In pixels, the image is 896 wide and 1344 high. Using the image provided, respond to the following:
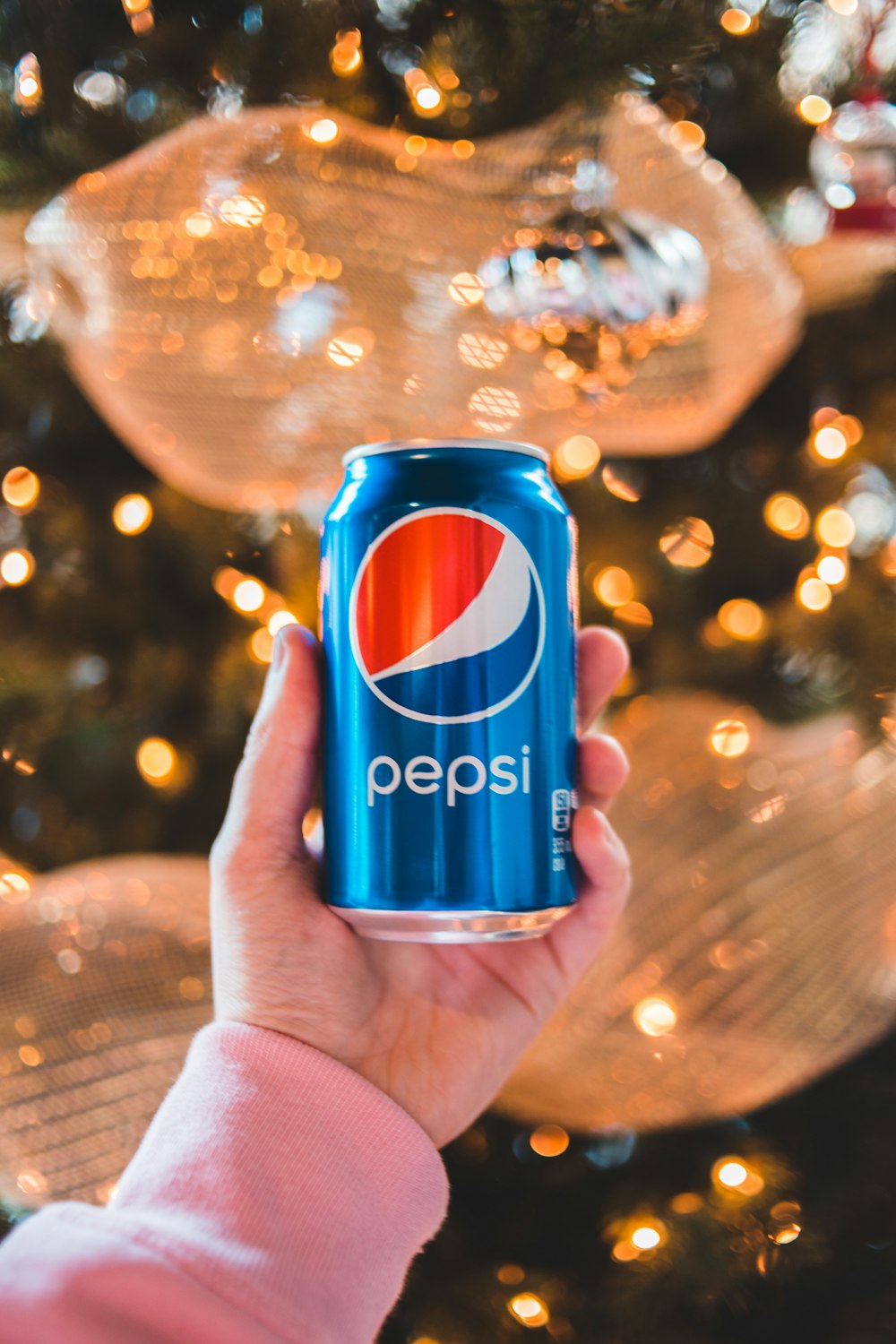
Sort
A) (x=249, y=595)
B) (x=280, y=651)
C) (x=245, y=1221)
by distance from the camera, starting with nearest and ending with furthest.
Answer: (x=245, y=1221)
(x=280, y=651)
(x=249, y=595)

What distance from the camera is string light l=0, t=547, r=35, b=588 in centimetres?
92

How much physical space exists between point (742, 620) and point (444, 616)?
1.80ft

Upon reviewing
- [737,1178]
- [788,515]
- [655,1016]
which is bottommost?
[737,1178]

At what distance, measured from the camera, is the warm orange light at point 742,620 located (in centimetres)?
98

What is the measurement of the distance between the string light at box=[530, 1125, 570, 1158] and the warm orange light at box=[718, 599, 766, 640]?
530 mm

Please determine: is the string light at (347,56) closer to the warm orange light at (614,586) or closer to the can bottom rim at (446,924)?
the warm orange light at (614,586)

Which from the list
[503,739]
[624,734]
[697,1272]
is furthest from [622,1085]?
[503,739]

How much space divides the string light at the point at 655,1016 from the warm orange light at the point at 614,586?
1.26 feet

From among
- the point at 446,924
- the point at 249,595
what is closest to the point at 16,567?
the point at 249,595

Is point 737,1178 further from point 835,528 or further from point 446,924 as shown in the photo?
point 835,528

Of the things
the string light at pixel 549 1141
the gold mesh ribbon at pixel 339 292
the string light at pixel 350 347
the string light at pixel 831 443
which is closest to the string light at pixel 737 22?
the gold mesh ribbon at pixel 339 292

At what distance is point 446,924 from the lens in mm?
534

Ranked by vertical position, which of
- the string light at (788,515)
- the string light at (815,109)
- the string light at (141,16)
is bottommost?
the string light at (788,515)

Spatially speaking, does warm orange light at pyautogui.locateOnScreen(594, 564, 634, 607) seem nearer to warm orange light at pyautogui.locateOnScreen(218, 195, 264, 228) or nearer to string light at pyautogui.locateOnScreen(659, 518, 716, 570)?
string light at pyautogui.locateOnScreen(659, 518, 716, 570)
